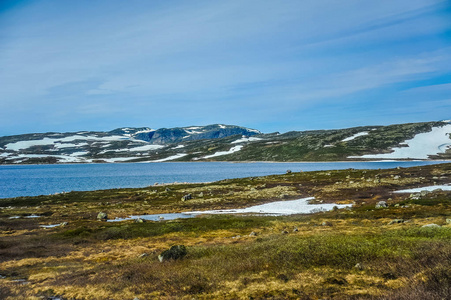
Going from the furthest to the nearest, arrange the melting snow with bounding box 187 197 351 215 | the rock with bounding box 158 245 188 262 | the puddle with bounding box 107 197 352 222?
the puddle with bounding box 107 197 352 222, the melting snow with bounding box 187 197 351 215, the rock with bounding box 158 245 188 262

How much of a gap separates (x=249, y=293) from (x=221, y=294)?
1339mm

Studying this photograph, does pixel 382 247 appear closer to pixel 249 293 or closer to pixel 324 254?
pixel 324 254

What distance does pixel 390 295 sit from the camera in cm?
1139

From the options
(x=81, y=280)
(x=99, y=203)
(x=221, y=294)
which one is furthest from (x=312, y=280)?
(x=99, y=203)

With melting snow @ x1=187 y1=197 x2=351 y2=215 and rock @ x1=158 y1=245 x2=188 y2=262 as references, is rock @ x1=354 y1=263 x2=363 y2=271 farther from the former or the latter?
melting snow @ x1=187 y1=197 x2=351 y2=215

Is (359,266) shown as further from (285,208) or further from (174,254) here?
(285,208)

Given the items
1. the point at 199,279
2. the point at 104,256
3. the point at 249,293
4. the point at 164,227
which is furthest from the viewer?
the point at 164,227

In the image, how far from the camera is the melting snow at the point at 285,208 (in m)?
44.9

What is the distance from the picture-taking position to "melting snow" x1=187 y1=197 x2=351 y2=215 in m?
44.9

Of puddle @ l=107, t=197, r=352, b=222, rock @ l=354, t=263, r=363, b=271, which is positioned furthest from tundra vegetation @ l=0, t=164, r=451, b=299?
puddle @ l=107, t=197, r=352, b=222

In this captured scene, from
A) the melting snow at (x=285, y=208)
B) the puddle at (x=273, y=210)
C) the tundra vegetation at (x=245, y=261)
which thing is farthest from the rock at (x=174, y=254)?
the melting snow at (x=285, y=208)

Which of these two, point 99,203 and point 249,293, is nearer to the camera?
point 249,293

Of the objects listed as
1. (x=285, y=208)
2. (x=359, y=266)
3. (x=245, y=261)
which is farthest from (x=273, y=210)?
(x=359, y=266)

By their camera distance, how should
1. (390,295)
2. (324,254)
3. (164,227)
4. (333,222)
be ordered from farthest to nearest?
(164,227), (333,222), (324,254), (390,295)
